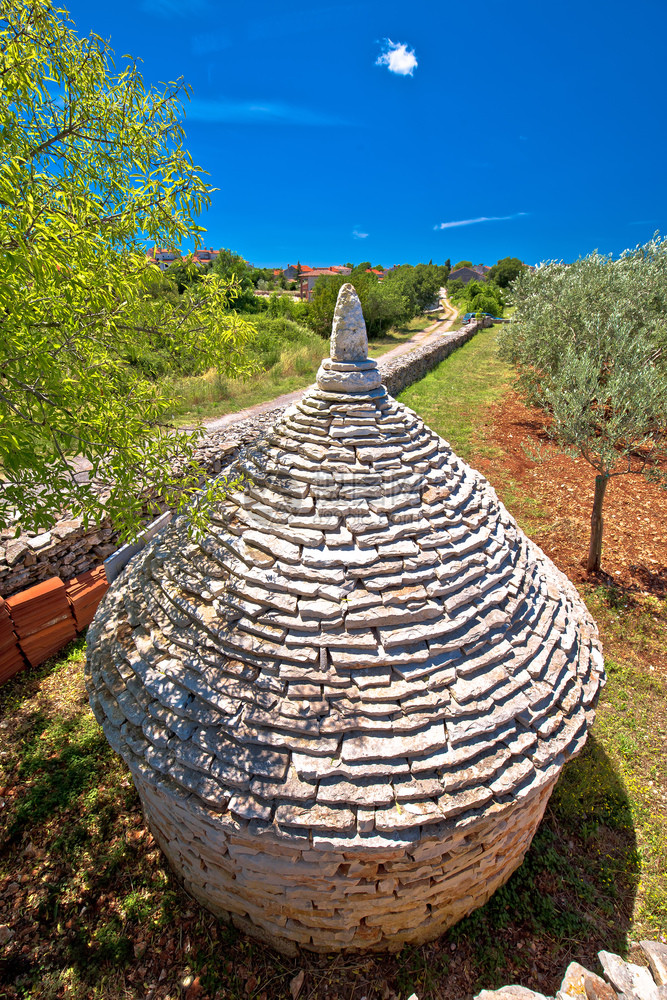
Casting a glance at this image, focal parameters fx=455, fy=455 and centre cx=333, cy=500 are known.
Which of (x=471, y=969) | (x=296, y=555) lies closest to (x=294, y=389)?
(x=296, y=555)

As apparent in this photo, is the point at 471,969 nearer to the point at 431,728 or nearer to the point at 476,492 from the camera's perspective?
the point at 431,728

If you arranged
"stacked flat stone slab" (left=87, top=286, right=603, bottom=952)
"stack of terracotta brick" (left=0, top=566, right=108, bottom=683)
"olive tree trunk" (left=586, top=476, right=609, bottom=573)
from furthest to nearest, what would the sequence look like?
"olive tree trunk" (left=586, top=476, right=609, bottom=573) → "stack of terracotta brick" (left=0, top=566, right=108, bottom=683) → "stacked flat stone slab" (left=87, top=286, right=603, bottom=952)

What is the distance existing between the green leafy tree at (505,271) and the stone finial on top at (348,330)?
74.6m

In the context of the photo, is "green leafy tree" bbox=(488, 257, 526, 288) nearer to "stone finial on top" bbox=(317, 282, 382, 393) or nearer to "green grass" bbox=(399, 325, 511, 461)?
"green grass" bbox=(399, 325, 511, 461)

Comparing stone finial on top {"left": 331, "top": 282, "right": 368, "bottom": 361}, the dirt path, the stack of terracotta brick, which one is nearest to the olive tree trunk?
the dirt path

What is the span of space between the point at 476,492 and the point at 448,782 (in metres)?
2.73

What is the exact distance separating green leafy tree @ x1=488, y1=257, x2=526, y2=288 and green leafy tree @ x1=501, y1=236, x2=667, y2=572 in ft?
187

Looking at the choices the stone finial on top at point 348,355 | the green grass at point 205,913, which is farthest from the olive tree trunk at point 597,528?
the stone finial on top at point 348,355

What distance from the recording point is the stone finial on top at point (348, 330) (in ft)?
13.9

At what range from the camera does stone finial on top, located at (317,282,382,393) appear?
167 inches

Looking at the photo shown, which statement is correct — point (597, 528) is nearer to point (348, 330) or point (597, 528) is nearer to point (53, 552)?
point (348, 330)

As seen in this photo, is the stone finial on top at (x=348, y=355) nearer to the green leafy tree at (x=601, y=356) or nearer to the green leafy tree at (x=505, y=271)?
the green leafy tree at (x=601, y=356)

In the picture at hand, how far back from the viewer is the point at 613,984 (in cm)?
274

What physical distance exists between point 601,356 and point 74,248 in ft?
33.5
